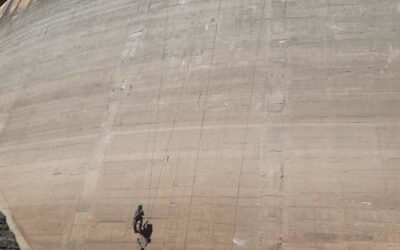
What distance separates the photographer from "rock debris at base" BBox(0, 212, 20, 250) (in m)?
10.7

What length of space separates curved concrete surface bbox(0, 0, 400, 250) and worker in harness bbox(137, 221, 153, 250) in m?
0.16

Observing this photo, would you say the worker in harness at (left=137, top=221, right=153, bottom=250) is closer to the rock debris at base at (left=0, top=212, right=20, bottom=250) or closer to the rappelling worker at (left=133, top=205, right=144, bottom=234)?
the rappelling worker at (left=133, top=205, right=144, bottom=234)

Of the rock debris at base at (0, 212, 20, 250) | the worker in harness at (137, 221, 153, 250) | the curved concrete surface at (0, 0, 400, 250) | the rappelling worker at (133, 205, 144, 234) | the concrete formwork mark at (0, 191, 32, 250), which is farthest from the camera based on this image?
the concrete formwork mark at (0, 191, 32, 250)

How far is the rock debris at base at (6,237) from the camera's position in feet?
35.2

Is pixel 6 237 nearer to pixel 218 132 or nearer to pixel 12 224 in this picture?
pixel 12 224

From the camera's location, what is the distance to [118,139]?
40.2ft

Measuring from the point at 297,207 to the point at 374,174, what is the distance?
1.51 m

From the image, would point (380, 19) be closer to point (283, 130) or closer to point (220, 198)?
point (283, 130)

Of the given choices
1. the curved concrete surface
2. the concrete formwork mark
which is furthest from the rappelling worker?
the concrete formwork mark

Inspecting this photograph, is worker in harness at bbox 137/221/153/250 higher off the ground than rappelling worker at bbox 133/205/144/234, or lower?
lower

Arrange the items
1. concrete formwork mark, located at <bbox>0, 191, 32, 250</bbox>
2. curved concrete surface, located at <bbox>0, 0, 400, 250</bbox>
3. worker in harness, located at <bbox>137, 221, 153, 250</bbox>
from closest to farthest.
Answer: curved concrete surface, located at <bbox>0, 0, 400, 250</bbox> < worker in harness, located at <bbox>137, 221, 153, 250</bbox> < concrete formwork mark, located at <bbox>0, 191, 32, 250</bbox>

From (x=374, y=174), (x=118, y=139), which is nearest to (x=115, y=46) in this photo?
(x=118, y=139)

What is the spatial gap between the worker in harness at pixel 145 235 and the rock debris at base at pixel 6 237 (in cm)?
248

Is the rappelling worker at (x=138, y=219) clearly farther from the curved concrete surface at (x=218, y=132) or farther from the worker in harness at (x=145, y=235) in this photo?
the curved concrete surface at (x=218, y=132)
